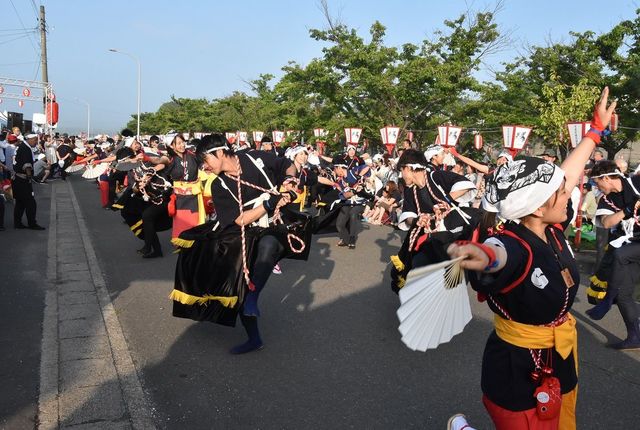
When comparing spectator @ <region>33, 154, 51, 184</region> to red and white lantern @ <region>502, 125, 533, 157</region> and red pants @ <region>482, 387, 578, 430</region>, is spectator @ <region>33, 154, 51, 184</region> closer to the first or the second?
red and white lantern @ <region>502, 125, 533, 157</region>

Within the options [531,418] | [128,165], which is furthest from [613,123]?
[128,165]

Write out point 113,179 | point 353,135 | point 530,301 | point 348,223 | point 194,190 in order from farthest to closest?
point 353,135 < point 113,179 < point 348,223 < point 194,190 < point 530,301

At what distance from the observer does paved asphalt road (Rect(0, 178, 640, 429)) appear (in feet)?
11.6

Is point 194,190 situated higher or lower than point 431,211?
lower

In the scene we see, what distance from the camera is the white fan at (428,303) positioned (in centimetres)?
191

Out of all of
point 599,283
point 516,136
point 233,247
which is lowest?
point 599,283

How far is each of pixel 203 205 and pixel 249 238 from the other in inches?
134

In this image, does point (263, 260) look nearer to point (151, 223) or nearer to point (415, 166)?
point (415, 166)

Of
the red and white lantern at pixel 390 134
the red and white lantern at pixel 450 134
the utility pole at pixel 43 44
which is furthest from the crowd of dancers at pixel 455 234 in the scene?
the utility pole at pixel 43 44

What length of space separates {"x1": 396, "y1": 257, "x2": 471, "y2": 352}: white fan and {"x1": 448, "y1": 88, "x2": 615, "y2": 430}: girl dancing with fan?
18cm

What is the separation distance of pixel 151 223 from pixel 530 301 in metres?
7.00

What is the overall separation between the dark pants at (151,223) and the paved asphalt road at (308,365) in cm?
152

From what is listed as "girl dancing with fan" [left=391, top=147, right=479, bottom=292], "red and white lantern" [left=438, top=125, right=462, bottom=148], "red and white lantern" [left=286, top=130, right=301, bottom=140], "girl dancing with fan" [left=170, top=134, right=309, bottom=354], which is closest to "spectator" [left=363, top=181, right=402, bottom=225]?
"red and white lantern" [left=438, top=125, right=462, bottom=148]

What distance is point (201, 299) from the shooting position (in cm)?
459
